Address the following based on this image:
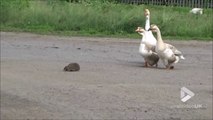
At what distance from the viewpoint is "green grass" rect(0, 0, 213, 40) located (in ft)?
74.7

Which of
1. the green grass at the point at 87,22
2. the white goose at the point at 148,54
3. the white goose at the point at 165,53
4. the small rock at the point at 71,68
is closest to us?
the small rock at the point at 71,68

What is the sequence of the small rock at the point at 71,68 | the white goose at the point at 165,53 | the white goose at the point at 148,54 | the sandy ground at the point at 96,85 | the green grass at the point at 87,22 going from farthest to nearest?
1. the green grass at the point at 87,22
2. the white goose at the point at 148,54
3. the white goose at the point at 165,53
4. the small rock at the point at 71,68
5. the sandy ground at the point at 96,85

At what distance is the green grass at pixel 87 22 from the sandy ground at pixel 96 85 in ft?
17.6

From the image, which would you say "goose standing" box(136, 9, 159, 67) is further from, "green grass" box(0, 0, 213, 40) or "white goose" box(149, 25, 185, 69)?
"green grass" box(0, 0, 213, 40)

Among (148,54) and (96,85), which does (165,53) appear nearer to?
(148,54)

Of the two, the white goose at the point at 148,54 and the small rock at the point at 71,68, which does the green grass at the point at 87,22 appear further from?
the small rock at the point at 71,68

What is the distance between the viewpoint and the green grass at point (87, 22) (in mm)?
22766

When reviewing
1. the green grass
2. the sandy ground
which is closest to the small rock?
the sandy ground

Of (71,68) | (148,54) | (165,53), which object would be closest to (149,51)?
(148,54)

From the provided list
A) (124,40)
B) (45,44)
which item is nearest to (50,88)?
(45,44)

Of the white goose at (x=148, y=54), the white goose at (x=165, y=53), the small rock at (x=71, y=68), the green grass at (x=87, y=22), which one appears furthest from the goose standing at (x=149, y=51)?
the green grass at (x=87, y=22)

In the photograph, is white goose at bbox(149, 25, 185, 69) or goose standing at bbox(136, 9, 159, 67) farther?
goose standing at bbox(136, 9, 159, 67)

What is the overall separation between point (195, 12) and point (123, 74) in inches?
751

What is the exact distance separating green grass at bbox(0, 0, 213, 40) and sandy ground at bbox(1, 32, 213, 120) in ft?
17.6
